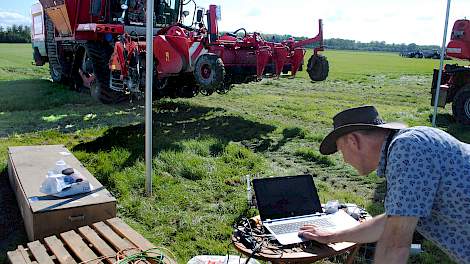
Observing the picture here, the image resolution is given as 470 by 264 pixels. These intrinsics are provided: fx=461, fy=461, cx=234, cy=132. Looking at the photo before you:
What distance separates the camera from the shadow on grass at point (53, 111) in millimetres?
7922

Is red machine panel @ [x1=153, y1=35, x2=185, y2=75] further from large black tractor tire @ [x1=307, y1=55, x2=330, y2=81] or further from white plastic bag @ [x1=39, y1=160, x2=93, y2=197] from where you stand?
white plastic bag @ [x1=39, y1=160, x2=93, y2=197]

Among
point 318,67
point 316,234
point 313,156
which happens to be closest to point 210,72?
point 318,67

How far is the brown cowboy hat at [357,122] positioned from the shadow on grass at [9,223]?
2.81 m

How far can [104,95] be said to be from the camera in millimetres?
9688

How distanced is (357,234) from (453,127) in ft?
23.8

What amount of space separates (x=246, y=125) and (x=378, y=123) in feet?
20.2

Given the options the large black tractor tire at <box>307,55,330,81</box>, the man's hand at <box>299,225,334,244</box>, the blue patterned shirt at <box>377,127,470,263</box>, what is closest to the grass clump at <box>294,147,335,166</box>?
the large black tractor tire at <box>307,55,330,81</box>

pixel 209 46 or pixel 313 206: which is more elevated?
pixel 209 46

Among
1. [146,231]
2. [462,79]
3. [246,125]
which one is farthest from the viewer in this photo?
[462,79]

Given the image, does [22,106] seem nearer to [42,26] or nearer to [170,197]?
[42,26]

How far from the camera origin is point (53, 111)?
9297mm

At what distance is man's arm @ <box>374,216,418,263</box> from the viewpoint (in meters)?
1.83

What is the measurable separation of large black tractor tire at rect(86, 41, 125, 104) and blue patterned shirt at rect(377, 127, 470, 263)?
27.9 ft

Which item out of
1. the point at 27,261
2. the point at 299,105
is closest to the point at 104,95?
the point at 299,105
